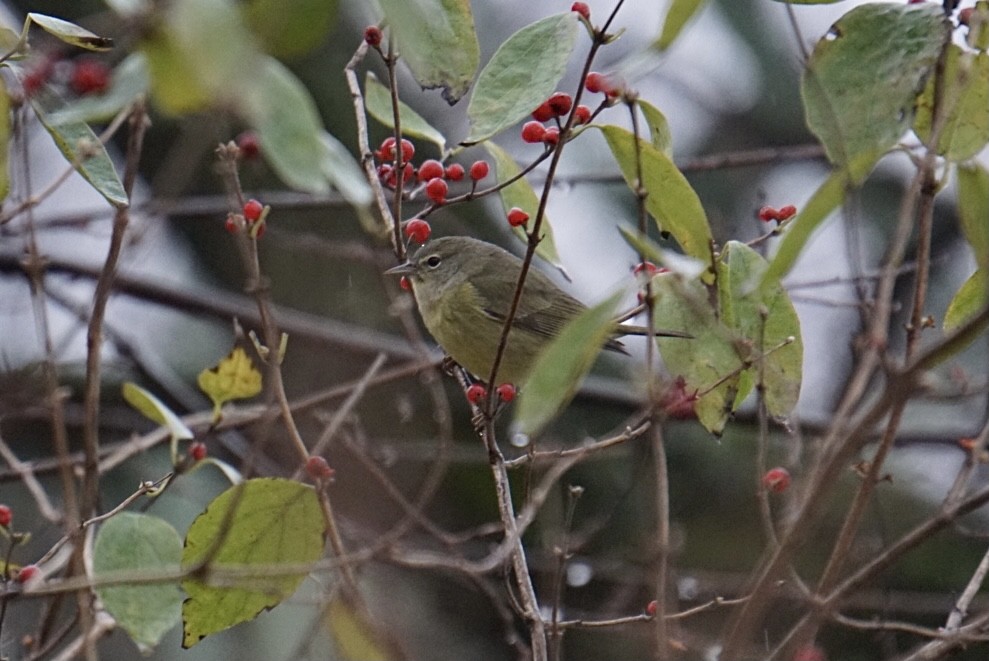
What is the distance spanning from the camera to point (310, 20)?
132 centimetres

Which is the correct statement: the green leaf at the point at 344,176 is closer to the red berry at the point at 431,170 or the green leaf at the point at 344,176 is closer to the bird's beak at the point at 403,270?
the red berry at the point at 431,170

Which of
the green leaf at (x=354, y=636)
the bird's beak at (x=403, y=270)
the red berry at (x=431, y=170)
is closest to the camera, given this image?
the red berry at (x=431, y=170)

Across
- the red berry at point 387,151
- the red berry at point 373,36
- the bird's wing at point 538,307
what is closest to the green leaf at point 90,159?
the red berry at point 373,36

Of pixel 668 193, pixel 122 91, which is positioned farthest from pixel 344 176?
pixel 668 193

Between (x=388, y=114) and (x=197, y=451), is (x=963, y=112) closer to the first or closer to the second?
(x=388, y=114)

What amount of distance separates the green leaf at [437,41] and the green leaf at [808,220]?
1.74 feet

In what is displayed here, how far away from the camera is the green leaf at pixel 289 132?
1.23 metres

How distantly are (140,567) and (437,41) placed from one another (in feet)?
4.06

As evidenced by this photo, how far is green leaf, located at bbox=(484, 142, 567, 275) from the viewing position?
271cm

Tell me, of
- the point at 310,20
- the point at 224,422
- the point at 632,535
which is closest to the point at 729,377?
the point at 310,20

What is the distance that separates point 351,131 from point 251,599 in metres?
4.06

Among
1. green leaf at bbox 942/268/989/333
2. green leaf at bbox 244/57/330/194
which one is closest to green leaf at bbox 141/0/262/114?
green leaf at bbox 244/57/330/194

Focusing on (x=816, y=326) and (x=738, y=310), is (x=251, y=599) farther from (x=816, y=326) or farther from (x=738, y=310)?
(x=816, y=326)

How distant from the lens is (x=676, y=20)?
1516 mm
